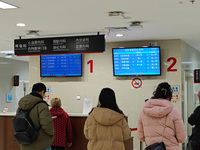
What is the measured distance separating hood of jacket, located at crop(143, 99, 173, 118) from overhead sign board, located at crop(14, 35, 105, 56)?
2014 millimetres

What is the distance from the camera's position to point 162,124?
3.46 meters

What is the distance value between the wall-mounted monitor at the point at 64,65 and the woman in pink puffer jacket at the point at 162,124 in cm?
373

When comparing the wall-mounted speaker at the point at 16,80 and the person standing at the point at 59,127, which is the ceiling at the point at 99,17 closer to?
the person standing at the point at 59,127

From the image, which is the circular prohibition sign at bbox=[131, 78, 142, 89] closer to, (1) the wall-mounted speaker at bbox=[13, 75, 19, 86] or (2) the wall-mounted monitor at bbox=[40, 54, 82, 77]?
(2) the wall-mounted monitor at bbox=[40, 54, 82, 77]

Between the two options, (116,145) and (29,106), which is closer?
(116,145)

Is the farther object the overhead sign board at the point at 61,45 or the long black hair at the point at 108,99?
the overhead sign board at the point at 61,45

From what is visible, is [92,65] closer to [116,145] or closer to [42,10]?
[42,10]

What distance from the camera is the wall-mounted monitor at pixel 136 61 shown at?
6566 millimetres

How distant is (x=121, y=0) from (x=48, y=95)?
13.9ft

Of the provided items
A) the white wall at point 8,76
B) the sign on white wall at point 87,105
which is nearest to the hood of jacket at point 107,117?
the sign on white wall at point 87,105

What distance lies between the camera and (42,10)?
434 cm

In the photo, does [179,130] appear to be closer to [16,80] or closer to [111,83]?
[111,83]

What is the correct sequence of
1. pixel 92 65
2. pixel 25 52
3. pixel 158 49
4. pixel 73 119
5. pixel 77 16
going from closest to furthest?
1. pixel 77 16
2. pixel 73 119
3. pixel 25 52
4. pixel 158 49
5. pixel 92 65

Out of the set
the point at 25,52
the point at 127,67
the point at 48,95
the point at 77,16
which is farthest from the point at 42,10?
the point at 48,95
